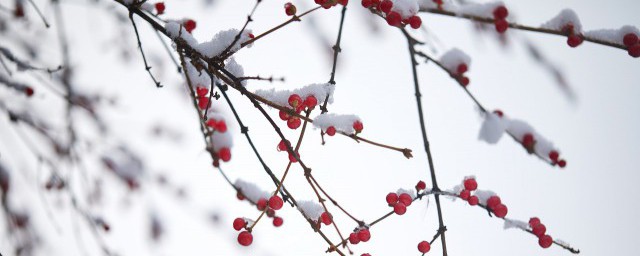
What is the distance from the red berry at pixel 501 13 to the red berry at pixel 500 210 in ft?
2.68

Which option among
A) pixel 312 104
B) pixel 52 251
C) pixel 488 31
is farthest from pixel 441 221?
pixel 52 251

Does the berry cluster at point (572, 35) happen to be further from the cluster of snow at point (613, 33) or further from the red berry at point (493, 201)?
the red berry at point (493, 201)

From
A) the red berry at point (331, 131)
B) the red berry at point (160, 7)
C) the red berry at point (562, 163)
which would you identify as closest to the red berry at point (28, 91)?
the red berry at point (160, 7)

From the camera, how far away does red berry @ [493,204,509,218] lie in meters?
1.62

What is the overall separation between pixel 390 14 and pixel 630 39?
78 cm

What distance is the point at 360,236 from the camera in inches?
61.7

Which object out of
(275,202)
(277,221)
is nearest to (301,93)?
(275,202)

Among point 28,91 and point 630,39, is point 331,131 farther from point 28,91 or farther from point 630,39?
point 28,91

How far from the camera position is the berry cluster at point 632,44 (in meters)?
1.28

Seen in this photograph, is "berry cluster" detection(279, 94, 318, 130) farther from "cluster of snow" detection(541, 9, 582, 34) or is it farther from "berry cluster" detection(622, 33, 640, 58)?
"berry cluster" detection(622, 33, 640, 58)

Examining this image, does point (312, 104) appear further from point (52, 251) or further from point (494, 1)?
point (52, 251)

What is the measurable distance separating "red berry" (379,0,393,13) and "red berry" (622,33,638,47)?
774 millimetres

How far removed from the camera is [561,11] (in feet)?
4.22

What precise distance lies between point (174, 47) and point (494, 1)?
42.8 inches
